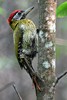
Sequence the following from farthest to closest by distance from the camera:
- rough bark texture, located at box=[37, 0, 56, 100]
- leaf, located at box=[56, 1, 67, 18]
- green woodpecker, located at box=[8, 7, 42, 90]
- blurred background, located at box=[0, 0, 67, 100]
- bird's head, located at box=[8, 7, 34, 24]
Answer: blurred background, located at box=[0, 0, 67, 100]
bird's head, located at box=[8, 7, 34, 24]
green woodpecker, located at box=[8, 7, 42, 90]
leaf, located at box=[56, 1, 67, 18]
rough bark texture, located at box=[37, 0, 56, 100]

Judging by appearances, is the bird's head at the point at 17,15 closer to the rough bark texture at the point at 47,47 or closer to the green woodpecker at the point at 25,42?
the green woodpecker at the point at 25,42

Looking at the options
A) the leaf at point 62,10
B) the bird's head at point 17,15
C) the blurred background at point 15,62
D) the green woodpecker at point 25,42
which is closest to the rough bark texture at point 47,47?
the leaf at point 62,10

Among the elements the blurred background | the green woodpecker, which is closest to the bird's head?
the green woodpecker

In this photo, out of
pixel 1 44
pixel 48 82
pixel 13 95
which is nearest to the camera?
pixel 48 82

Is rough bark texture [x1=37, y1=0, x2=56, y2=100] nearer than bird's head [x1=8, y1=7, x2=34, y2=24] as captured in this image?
Yes

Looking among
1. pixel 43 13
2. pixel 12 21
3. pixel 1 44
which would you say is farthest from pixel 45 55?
pixel 1 44

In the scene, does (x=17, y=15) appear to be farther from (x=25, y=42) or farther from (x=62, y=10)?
(x=62, y=10)

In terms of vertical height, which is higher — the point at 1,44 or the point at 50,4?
the point at 50,4

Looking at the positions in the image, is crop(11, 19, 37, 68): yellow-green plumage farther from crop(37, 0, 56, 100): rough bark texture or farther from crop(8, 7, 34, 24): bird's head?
crop(37, 0, 56, 100): rough bark texture

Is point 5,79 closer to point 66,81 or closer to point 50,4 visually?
point 66,81
